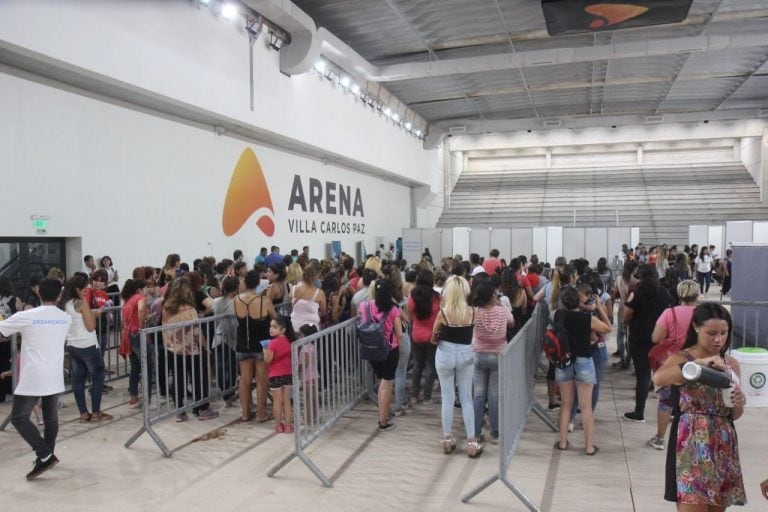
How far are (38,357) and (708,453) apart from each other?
172 inches

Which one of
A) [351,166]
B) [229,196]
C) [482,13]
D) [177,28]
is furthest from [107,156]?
[351,166]

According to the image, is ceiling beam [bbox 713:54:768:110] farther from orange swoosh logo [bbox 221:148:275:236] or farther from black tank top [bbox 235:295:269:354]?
black tank top [bbox 235:295:269:354]

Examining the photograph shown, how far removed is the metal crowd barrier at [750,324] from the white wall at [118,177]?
9.64m

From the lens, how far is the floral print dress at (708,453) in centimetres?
255

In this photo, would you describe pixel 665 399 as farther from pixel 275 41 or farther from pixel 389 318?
pixel 275 41

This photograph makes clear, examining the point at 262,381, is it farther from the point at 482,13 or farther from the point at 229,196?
the point at 482,13

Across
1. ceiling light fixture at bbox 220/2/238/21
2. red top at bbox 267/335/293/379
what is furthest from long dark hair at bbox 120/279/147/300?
ceiling light fixture at bbox 220/2/238/21

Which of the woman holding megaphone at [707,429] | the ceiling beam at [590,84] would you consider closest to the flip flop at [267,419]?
the woman holding megaphone at [707,429]

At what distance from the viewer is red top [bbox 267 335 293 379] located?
5113mm

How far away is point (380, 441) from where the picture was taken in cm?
516

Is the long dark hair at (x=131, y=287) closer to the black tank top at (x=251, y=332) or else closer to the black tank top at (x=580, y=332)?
the black tank top at (x=251, y=332)

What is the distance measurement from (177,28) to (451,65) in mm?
7864

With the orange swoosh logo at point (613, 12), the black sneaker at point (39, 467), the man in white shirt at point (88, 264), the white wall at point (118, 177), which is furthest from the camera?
the orange swoosh logo at point (613, 12)

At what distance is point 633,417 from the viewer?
5.67 meters
